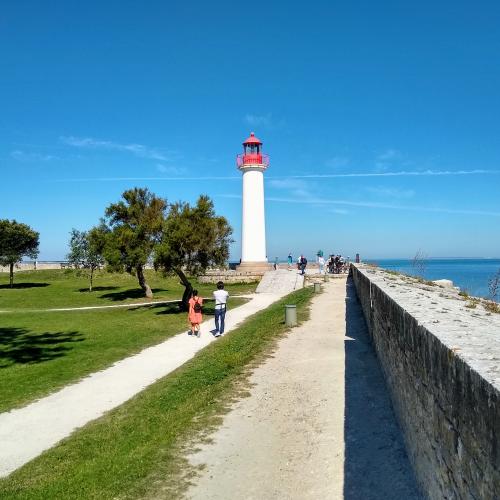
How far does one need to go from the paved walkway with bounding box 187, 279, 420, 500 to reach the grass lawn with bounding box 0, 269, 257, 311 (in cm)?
1585

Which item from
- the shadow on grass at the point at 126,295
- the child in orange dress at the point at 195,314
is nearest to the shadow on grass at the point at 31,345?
the child in orange dress at the point at 195,314

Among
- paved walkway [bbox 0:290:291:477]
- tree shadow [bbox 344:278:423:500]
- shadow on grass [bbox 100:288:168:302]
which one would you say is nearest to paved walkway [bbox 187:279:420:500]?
tree shadow [bbox 344:278:423:500]

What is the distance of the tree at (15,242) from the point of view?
42969 millimetres

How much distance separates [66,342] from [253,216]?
1113 inches

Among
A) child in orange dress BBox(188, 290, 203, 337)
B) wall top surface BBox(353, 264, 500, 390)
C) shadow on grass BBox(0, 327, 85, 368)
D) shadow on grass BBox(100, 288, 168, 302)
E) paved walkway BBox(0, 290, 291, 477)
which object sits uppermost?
wall top surface BBox(353, 264, 500, 390)

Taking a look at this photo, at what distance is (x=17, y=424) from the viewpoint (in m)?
8.78

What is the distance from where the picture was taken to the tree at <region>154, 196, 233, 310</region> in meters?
23.1

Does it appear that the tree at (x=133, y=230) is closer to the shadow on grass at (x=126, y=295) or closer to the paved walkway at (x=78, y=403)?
the shadow on grass at (x=126, y=295)

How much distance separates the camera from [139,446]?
24.0 ft

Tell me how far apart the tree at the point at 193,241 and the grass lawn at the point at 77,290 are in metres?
2.17

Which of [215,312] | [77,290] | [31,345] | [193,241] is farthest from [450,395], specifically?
[77,290]

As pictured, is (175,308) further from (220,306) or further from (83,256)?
(83,256)

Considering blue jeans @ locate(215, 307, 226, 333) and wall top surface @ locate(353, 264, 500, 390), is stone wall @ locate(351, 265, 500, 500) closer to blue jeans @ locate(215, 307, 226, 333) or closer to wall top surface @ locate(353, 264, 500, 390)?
wall top surface @ locate(353, 264, 500, 390)

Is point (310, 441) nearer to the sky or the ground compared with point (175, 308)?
nearer to the ground
